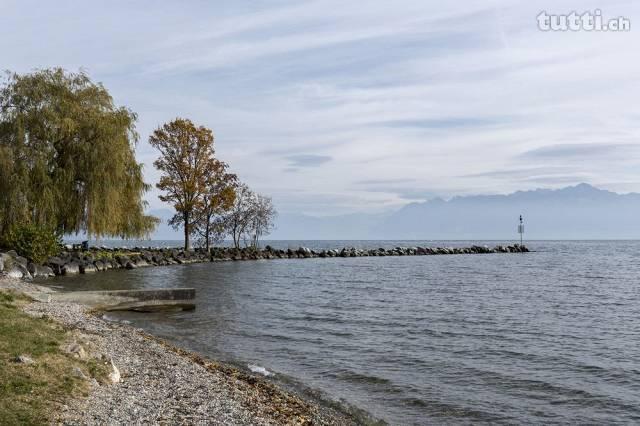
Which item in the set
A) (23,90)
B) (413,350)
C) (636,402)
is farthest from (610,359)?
(23,90)

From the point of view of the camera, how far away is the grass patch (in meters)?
7.41

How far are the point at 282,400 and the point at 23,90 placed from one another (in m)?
35.7

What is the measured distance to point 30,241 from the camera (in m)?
34.1

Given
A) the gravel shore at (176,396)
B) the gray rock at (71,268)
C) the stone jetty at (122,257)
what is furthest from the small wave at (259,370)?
the gray rock at (71,268)

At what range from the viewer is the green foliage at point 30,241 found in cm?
3391

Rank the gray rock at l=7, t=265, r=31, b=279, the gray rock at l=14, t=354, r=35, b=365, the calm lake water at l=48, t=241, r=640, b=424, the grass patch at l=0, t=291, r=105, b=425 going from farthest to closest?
1. the gray rock at l=7, t=265, r=31, b=279
2. the calm lake water at l=48, t=241, r=640, b=424
3. the gray rock at l=14, t=354, r=35, b=365
4. the grass patch at l=0, t=291, r=105, b=425

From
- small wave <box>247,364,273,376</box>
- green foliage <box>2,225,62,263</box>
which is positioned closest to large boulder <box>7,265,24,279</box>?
green foliage <box>2,225,62,263</box>

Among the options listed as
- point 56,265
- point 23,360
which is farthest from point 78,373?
point 56,265

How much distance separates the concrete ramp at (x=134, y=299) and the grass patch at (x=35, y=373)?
9.25 metres

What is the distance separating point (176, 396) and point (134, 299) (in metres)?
13.8

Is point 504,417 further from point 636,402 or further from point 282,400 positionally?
point 282,400

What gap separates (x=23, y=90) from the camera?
3862 centimetres

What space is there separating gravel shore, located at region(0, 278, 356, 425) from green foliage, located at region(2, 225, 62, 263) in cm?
2202

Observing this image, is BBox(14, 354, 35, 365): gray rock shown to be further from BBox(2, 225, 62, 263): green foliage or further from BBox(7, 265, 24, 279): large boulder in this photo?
BBox(2, 225, 62, 263): green foliage
